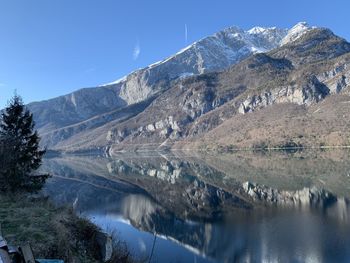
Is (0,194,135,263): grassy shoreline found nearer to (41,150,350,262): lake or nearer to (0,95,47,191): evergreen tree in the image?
(41,150,350,262): lake

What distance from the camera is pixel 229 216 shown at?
46125 millimetres

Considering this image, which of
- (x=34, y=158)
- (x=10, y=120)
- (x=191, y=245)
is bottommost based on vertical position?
(x=191, y=245)

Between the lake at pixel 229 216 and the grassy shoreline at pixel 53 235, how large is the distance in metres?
2.31

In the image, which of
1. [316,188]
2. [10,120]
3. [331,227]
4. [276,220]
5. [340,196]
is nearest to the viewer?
[10,120]

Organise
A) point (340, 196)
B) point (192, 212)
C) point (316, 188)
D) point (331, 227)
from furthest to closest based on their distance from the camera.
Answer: point (316, 188)
point (340, 196)
point (192, 212)
point (331, 227)

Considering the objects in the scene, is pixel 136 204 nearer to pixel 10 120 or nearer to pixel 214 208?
pixel 214 208

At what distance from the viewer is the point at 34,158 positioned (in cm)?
3188

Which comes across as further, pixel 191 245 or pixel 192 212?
pixel 192 212

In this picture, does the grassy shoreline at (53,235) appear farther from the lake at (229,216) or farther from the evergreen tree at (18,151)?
the evergreen tree at (18,151)

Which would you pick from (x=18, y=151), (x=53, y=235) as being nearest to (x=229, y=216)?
(x=18, y=151)

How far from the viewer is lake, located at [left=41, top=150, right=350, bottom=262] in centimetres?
3073

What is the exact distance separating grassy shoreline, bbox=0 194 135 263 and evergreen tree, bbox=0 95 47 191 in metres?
11.2

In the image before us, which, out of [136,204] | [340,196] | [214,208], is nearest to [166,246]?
[214,208]

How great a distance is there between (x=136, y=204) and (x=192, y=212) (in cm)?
1147
